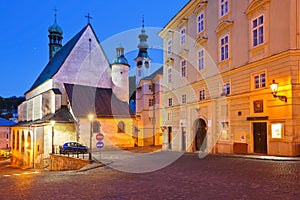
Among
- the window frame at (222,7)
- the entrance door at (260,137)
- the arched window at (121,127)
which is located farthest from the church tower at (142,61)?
the entrance door at (260,137)

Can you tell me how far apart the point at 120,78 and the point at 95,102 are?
6821 mm

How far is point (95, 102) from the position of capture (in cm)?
3703

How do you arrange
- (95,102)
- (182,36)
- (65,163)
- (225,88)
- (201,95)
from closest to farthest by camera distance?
1. (225,88)
2. (65,163)
3. (201,95)
4. (182,36)
5. (95,102)

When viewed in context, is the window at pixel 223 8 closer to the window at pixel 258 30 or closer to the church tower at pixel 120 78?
the window at pixel 258 30

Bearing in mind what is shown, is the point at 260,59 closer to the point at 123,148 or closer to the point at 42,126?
the point at 123,148

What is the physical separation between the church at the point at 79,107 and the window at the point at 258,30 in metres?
20.6

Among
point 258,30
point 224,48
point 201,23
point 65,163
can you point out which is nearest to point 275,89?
point 258,30

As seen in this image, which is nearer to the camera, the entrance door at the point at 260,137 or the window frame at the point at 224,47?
the entrance door at the point at 260,137

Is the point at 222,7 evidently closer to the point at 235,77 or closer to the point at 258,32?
the point at 258,32

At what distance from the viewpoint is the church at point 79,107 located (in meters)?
33.2

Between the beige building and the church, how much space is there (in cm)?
841

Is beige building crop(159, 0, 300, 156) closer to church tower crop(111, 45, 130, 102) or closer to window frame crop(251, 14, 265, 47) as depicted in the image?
window frame crop(251, 14, 265, 47)

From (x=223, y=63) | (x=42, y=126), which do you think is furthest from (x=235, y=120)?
(x=42, y=126)

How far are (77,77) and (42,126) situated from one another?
8.90 meters
